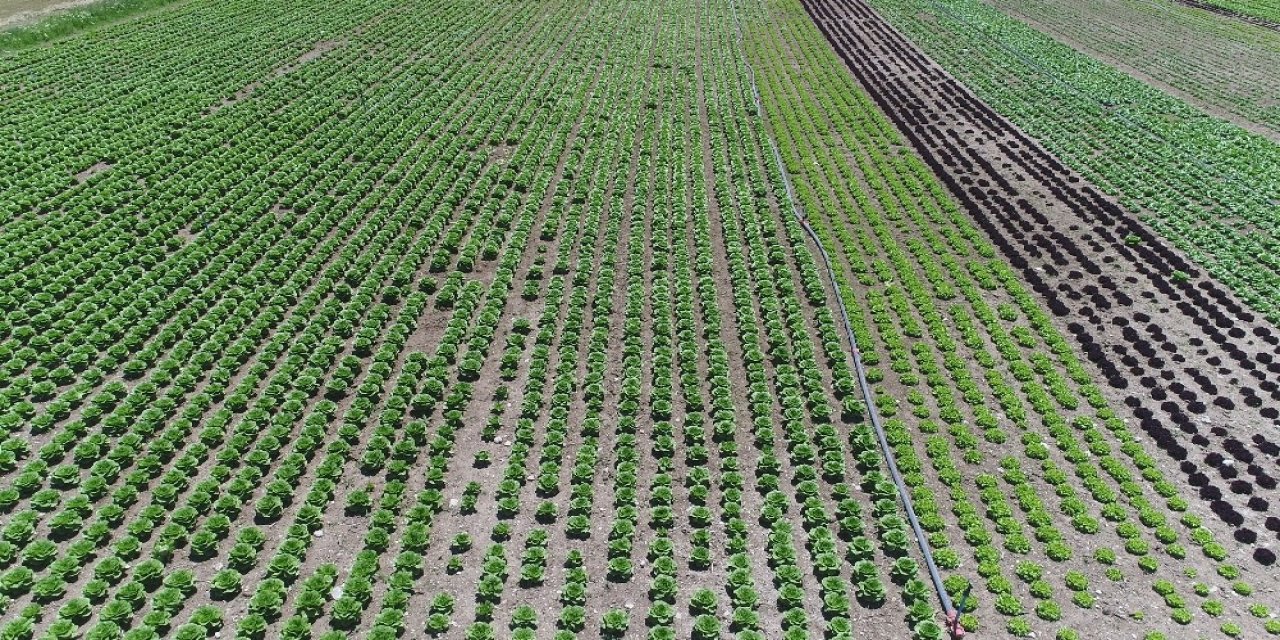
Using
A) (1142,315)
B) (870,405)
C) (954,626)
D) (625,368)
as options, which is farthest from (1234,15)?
(954,626)

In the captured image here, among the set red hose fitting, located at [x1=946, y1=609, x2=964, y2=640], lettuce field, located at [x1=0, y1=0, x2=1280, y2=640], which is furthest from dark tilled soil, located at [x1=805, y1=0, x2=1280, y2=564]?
red hose fitting, located at [x1=946, y1=609, x2=964, y2=640]

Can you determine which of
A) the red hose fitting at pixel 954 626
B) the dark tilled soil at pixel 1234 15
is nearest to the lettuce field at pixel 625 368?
the red hose fitting at pixel 954 626

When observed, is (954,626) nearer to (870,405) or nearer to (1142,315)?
(870,405)

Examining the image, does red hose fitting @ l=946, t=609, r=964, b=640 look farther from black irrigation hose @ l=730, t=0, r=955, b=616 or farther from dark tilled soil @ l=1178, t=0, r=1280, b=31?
dark tilled soil @ l=1178, t=0, r=1280, b=31

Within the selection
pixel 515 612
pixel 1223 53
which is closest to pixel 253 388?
pixel 515 612

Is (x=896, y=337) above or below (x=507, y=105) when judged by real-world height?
below

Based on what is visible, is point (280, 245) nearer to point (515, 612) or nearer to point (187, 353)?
point (187, 353)

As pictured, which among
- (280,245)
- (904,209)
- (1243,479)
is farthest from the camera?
(904,209)
